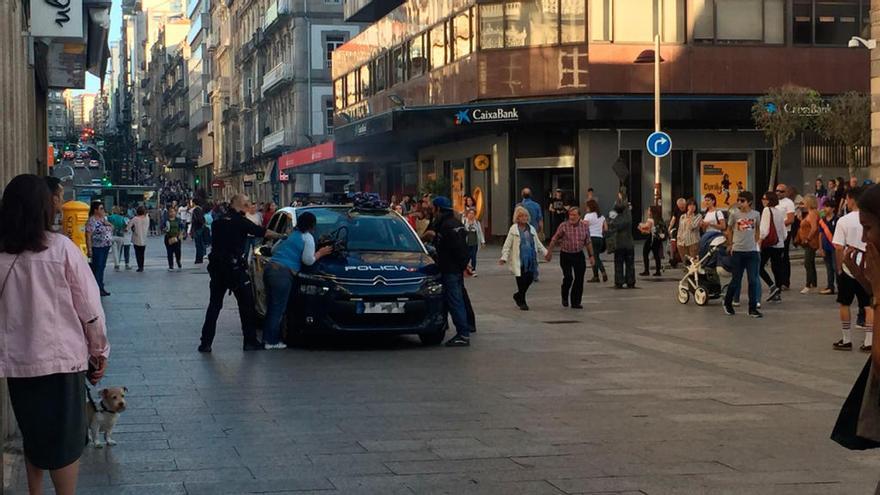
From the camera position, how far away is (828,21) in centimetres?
4059

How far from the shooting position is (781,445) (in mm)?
8492

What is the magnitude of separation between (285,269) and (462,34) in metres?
29.2

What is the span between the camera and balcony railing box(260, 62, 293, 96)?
75.5 metres

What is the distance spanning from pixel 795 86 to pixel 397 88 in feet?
57.3

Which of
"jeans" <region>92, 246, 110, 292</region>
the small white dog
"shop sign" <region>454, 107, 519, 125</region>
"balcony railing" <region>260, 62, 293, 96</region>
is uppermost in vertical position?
"balcony railing" <region>260, 62, 293, 96</region>

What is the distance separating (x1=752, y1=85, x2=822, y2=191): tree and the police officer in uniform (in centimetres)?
2478

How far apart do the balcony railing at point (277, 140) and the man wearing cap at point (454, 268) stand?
61418 millimetres

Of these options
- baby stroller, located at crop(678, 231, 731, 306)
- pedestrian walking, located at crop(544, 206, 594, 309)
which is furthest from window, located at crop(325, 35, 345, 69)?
baby stroller, located at crop(678, 231, 731, 306)

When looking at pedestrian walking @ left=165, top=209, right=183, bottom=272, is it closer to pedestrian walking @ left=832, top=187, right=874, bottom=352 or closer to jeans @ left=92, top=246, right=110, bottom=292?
jeans @ left=92, top=246, right=110, bottom=292

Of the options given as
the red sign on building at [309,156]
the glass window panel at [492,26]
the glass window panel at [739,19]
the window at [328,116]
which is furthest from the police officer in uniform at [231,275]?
the window at [328,116]

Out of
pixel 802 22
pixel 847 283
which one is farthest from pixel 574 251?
pixel 802 22

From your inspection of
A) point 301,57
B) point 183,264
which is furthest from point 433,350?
point 301,57

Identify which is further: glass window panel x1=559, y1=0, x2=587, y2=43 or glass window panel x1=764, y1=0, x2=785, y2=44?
glass window panel x1=764, y1=0, x2=785, y2=44

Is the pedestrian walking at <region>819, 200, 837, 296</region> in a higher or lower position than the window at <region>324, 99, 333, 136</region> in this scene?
lower
